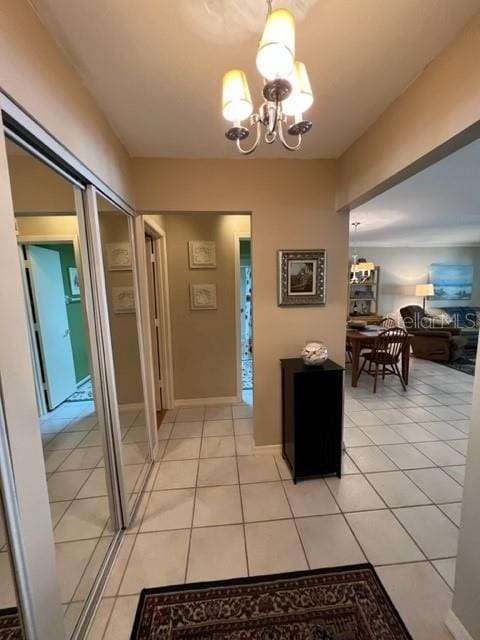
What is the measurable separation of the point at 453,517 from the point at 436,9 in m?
2.62

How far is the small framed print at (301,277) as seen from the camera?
7.46 ft

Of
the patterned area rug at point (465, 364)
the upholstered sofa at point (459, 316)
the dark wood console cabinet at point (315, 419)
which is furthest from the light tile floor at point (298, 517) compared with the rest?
the upholstered sofa at point (459, 316)

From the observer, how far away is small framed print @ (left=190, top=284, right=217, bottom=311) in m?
3.37

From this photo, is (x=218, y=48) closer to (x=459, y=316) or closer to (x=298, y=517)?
(x=298, y=517)

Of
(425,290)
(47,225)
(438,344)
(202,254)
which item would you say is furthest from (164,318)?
(425,290)

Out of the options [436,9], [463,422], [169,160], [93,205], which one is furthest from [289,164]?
[463,422]

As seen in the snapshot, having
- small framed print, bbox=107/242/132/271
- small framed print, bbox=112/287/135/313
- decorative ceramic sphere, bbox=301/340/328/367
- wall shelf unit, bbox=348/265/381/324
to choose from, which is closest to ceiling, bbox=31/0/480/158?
small framed print, bbox=107/242/132/271

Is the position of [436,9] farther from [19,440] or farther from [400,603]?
[400,603]

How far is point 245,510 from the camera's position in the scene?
1.87m

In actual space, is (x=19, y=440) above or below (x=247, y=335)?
above

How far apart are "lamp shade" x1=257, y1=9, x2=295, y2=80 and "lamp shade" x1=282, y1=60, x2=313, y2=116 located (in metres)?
0.16

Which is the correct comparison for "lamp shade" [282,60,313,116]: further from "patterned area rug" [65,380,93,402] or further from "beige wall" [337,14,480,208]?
"patterned area rug" [65,380,93,402]

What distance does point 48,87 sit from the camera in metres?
1.05

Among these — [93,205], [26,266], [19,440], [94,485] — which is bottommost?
[94,485]
